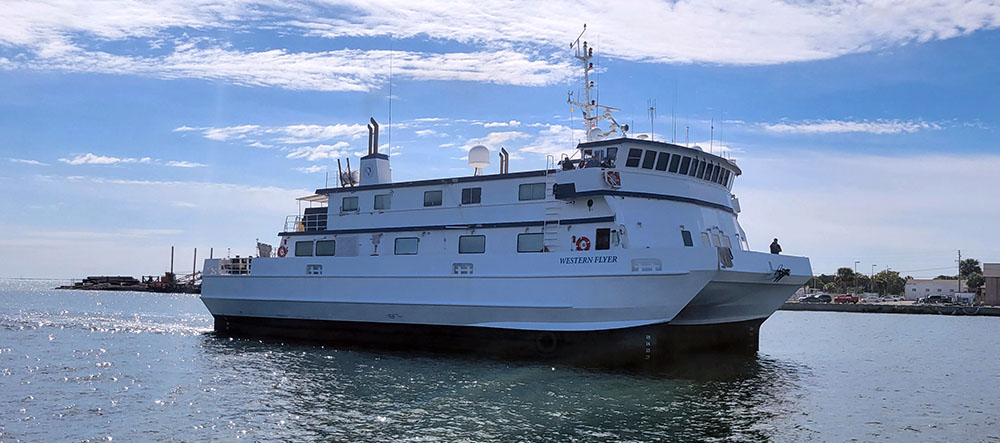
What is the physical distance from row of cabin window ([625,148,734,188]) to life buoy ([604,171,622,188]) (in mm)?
649

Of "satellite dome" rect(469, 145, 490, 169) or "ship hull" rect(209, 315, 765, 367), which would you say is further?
"satellite dome" rect(469, 145, 490, 169)

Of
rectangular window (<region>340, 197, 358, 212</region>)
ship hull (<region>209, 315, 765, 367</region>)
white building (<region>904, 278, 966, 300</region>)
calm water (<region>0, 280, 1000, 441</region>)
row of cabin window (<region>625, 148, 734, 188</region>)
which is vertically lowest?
calm water (<region>0, 280, 1000, 441</region>)

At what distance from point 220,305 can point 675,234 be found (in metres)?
18.0

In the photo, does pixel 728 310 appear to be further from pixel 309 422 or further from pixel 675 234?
pixel 309 422

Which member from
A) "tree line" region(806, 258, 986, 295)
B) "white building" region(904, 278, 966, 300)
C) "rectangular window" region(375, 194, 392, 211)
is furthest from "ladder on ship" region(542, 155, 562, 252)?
"tree line" region(806, 258, 986, 295)

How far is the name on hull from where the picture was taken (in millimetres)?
20016

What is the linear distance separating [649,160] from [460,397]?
9.52m

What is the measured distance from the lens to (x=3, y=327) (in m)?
35.3

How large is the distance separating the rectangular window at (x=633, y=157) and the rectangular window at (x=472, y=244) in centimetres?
500

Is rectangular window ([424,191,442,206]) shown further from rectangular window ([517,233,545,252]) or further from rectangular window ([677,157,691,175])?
rectangular window ([677,157,691,175])

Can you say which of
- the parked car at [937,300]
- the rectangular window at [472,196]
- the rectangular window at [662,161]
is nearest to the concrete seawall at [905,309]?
the parked car at [937,300]

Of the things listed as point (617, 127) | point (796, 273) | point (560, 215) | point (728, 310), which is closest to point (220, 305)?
point (560, 215)

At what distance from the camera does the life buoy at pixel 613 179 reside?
70.0 ft

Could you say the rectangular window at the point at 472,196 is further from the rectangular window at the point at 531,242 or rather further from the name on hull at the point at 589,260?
the name on hull at the point at 589,260
